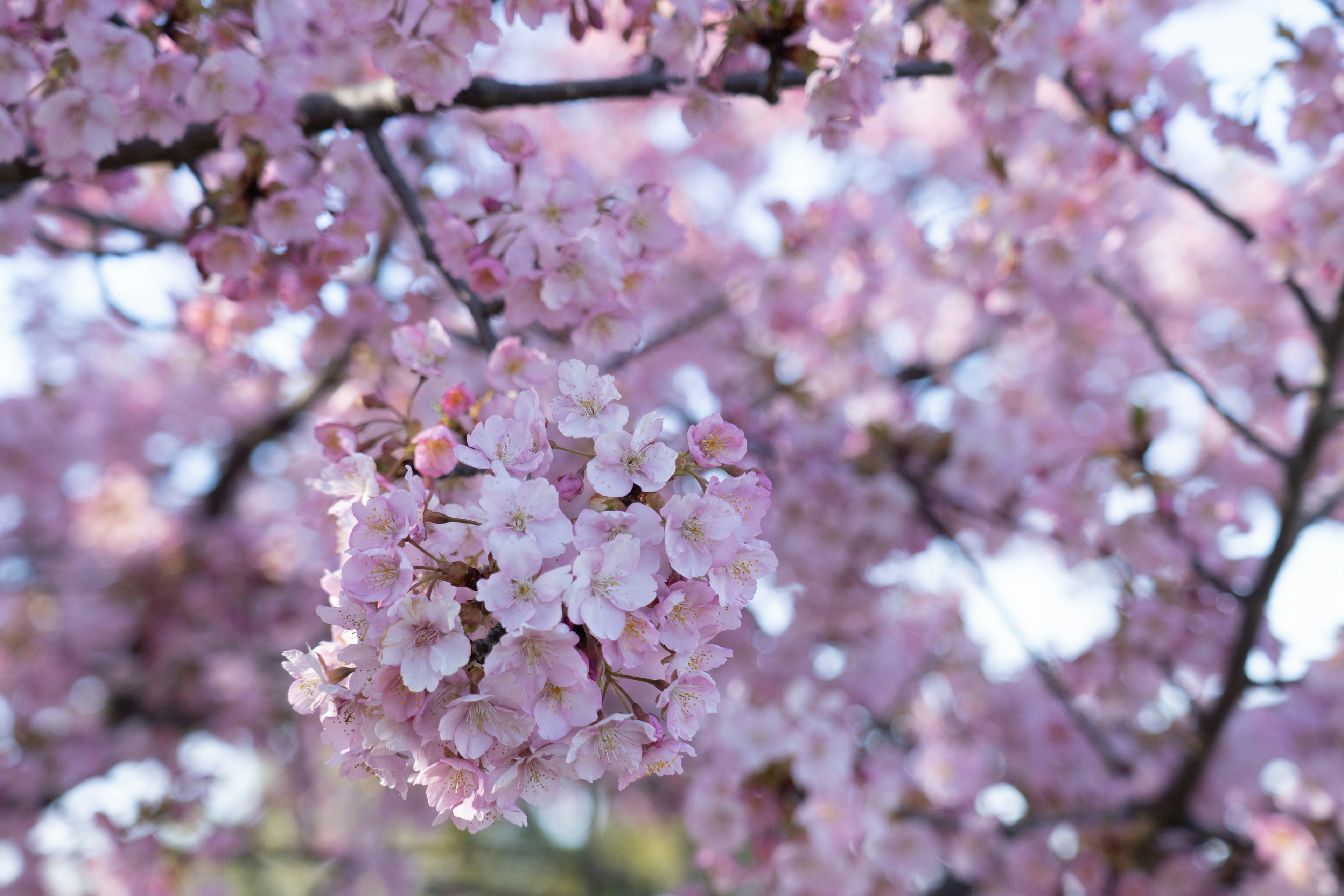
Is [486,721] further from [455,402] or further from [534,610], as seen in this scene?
[455,402]

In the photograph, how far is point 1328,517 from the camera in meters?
3.27

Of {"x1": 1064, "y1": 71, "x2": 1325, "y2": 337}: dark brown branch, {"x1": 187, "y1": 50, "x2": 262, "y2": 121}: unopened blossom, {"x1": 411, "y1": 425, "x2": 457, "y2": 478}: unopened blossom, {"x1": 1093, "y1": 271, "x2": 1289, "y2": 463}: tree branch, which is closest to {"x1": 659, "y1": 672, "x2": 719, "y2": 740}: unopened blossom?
{"x1": 411, "y1": 425, "x2": 457, "y2": 478}: unopened blossom

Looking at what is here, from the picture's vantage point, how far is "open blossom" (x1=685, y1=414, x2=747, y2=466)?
135 cm

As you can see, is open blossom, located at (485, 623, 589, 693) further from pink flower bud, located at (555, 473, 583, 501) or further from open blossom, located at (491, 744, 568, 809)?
pink flower bud, located at (555, 473, 583, 501)

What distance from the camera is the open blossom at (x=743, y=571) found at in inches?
48.6

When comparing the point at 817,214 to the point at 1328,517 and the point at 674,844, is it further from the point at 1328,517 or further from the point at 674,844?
the point at 674,844

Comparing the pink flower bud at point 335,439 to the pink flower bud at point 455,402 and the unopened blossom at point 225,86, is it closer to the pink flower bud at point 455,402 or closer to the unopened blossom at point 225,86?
the pink flower bud at point 455,402

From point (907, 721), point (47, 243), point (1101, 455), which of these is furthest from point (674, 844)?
point (47, 243)

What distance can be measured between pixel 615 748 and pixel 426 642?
1.06 ft

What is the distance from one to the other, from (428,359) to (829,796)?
218cm

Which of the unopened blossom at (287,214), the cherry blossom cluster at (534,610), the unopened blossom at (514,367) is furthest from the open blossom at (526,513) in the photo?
the unopened blossom at (287,214)

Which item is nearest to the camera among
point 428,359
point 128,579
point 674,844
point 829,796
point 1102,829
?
point 428,359

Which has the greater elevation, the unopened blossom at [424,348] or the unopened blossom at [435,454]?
the unopened blossom at [435,454]

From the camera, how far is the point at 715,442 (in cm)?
137
